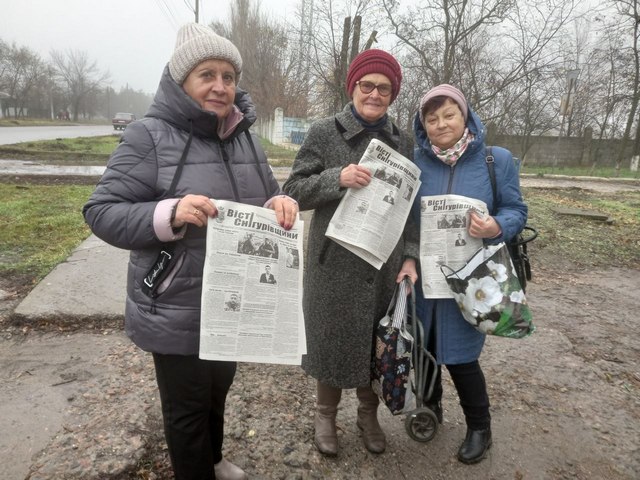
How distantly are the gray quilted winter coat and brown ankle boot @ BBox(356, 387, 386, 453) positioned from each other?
1059 millimetres

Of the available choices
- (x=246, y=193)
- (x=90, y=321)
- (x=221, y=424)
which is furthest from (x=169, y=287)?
(x=90, y=321)

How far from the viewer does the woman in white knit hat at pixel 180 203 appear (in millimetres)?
1460

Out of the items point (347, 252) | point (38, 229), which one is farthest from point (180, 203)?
point (38, 229)

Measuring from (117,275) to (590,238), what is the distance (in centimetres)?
656

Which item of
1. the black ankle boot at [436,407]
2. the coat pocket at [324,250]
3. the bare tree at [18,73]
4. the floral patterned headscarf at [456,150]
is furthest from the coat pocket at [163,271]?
the bare tree at [18,73]

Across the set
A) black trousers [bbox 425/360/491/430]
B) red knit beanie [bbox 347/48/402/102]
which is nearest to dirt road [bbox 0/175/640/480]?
black trousers [bbox 425/360/491/430]

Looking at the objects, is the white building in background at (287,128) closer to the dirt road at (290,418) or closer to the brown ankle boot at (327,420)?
the dirt road at (290,418)

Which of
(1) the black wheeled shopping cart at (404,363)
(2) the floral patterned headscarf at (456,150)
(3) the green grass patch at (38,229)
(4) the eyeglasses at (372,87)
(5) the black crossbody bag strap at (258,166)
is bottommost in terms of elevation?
(3) the green grass patch at (38,229)

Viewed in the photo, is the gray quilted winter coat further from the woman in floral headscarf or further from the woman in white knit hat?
the woman in floral headscarf

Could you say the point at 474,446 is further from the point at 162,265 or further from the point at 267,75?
the point at 267,75

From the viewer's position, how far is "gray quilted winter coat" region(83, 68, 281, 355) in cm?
146

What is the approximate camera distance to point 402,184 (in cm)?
204

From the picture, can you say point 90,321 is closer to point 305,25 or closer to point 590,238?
point 590,238

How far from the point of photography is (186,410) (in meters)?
1.65
